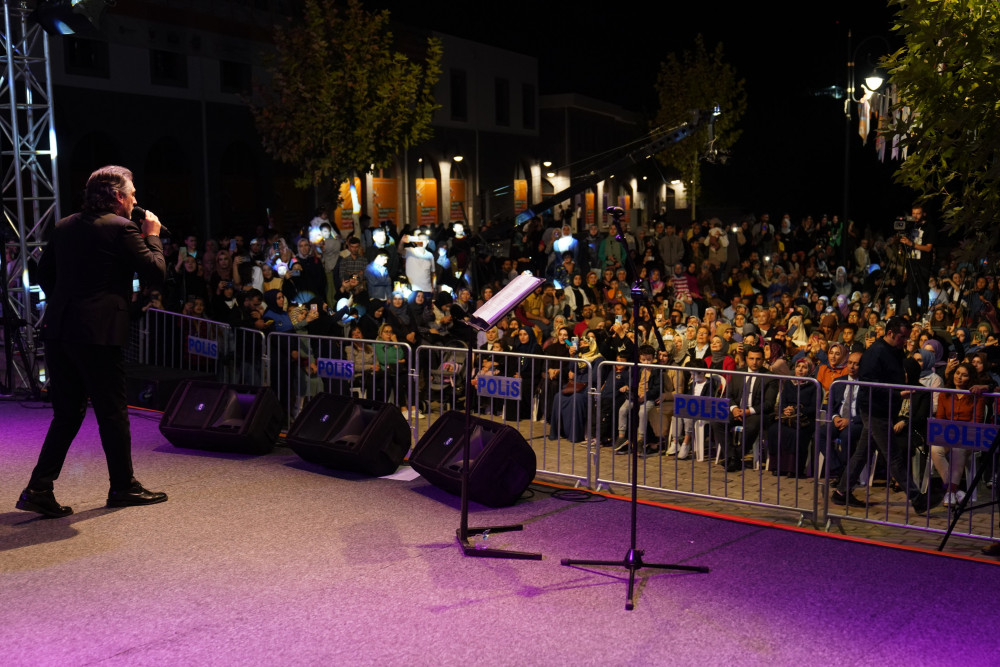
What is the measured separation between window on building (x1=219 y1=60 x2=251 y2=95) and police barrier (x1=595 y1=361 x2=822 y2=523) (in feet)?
61.7

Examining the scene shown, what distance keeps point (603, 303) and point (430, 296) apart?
2.65m

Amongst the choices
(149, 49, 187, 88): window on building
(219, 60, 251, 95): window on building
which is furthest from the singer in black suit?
(219, 60, 251, 95): window on building

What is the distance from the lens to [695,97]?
37531 millimetres

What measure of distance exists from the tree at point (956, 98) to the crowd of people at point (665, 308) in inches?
23.8

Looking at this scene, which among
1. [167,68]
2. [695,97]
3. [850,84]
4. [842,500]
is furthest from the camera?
[695,97]

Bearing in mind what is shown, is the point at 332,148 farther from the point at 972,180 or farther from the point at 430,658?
the point at 430,658

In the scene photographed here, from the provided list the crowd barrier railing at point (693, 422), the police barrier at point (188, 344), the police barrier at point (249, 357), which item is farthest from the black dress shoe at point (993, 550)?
the police barrier at point (188, 344)

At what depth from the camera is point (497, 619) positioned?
491 cm

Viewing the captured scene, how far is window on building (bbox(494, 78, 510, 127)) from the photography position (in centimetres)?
3959

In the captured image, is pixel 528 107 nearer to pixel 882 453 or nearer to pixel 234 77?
pixel 234 77

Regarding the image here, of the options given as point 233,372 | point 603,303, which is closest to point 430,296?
point 603,303

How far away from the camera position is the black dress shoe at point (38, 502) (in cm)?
633

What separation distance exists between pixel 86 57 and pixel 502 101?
19738 mm

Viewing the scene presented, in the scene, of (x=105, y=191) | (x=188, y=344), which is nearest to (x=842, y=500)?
(x=105, y=191)
